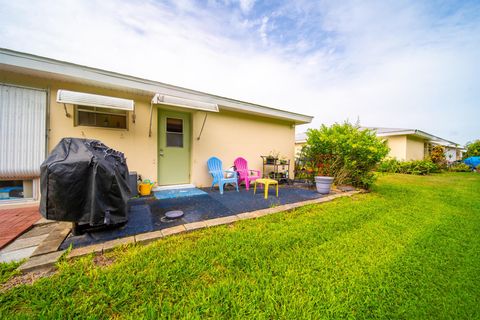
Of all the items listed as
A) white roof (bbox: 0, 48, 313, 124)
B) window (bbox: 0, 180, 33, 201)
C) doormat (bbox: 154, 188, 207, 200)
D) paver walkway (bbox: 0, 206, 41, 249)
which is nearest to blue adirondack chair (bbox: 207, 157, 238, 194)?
doormat (bbox: 154, 188, 207, 200)

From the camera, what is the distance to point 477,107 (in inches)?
597

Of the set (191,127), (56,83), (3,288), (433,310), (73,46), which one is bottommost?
(433,310)

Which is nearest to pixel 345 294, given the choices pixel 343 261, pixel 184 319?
pixel 343 261

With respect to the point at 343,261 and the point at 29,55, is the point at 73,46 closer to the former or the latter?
the point at 29,55

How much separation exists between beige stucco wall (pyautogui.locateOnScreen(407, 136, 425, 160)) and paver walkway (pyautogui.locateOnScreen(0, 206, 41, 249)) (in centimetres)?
1822

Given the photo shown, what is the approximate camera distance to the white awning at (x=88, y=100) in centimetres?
295

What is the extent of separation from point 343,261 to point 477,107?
25311mm

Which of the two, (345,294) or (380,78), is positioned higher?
(380,78)

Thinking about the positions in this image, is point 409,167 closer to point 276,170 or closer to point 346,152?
point 346,152

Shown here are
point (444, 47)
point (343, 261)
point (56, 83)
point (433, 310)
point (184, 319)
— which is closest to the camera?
point (184, 319)

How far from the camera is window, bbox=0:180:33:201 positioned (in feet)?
10.4

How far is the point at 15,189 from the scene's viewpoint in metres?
3.23

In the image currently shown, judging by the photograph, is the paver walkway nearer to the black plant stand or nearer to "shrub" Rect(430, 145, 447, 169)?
the black plant stand

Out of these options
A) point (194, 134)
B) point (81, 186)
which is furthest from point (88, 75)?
point (81, 186)
